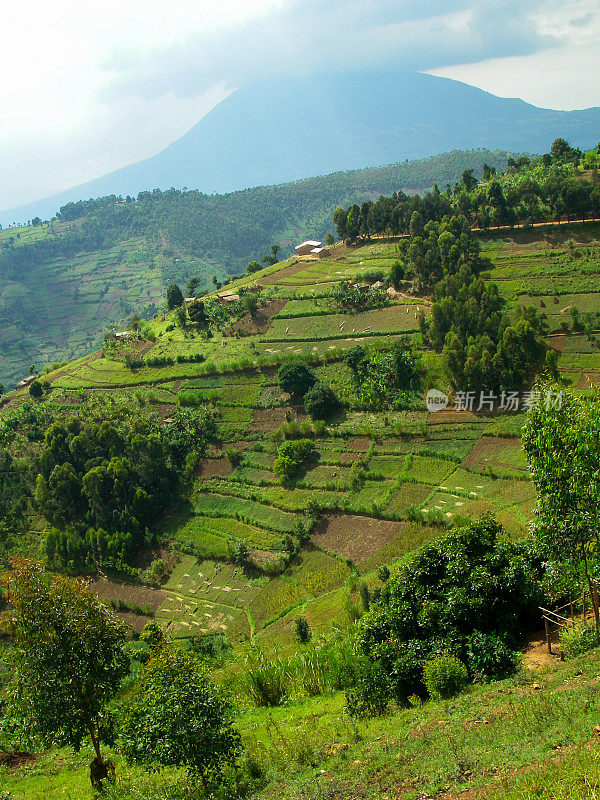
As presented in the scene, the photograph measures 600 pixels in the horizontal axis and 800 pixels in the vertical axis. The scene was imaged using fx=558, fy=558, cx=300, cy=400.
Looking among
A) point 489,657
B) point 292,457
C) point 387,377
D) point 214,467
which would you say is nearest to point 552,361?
point 387,377

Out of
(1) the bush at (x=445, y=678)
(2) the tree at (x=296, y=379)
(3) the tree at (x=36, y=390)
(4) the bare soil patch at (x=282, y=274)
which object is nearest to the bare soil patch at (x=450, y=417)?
(2) the tree at (x=296, y=379)

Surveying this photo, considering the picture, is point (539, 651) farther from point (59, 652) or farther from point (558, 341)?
point (558, 341)

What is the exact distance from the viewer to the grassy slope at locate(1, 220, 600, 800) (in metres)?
11.5

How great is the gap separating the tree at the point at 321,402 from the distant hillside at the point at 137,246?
92.7 meters

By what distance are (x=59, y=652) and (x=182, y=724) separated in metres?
3.66

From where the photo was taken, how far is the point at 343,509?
3816 cm

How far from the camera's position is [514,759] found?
33.2 ft

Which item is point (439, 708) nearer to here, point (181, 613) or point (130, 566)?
point (181, 613)

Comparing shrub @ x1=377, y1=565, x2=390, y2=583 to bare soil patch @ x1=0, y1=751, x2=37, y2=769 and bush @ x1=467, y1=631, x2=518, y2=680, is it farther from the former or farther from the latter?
bare soil patch @ x1=0, y1=751, x2=37, y2=769

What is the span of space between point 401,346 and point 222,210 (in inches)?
5183

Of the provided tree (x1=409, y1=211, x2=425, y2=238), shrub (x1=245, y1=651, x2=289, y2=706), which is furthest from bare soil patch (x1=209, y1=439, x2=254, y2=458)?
tree (x1=409, y1=211, x2=425, y2=238)

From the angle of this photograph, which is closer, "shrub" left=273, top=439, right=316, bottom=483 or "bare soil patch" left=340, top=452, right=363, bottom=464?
"bare soil patch" left=340, top=452, right=363, bottom=464

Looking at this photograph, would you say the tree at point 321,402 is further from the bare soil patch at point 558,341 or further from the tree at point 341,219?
the tree at point 341,219

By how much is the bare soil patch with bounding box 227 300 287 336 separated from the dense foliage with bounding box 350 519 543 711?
143 ft
